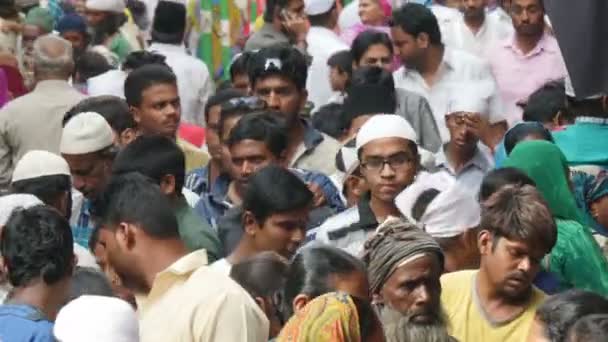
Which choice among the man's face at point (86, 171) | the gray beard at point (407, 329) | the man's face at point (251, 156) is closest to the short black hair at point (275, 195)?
the man's face at point (251, 156)

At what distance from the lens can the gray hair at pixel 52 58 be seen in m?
11.3

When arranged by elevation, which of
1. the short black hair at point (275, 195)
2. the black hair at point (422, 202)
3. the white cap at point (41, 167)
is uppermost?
the short black hair at point (275, 195)

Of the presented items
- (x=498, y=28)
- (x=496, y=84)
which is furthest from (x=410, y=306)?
(x=498, y=28)

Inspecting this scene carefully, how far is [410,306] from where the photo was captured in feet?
22.9

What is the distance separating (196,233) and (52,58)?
10.8 feet

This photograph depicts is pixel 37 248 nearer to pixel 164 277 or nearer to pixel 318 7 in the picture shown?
pixel 164 277

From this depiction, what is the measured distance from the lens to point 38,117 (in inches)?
432

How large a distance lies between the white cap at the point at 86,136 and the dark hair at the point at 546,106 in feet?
8.73

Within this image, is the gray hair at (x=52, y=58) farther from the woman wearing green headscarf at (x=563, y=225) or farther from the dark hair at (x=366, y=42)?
the woman wearing green headscarf at (x=563, y=225)

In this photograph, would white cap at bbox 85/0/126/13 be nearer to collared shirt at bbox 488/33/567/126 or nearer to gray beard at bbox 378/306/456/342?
collared shirt at bbox 488/33/567/126

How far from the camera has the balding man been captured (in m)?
10.9

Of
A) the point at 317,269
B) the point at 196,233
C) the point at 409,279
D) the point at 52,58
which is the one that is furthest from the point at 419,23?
the point at 317,269

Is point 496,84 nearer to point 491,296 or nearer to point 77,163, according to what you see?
point 77,163

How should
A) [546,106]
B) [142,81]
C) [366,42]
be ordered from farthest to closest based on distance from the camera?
[366,42]
[546,106]
[142,81]
